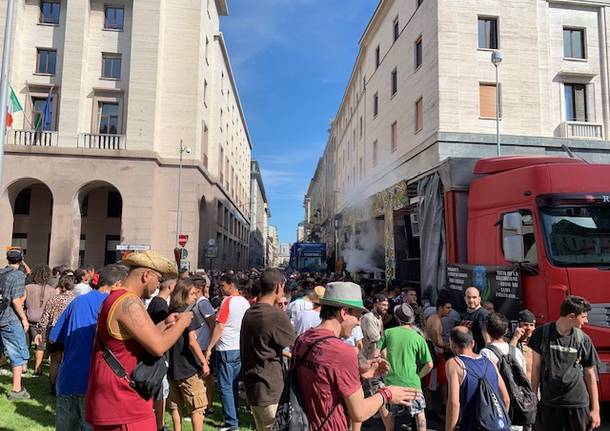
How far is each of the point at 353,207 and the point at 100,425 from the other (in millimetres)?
12570

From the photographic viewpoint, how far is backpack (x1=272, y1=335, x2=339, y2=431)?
2.34 meters

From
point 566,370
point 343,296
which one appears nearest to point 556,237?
point 566,370

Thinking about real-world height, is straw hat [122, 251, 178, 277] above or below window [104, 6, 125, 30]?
below

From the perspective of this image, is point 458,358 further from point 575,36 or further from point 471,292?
point 575,36

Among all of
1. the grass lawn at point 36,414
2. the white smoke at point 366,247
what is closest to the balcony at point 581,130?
the white smoke at point 366,247

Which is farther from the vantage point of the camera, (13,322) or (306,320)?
(13,322)

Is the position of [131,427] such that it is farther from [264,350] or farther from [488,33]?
[488,33]

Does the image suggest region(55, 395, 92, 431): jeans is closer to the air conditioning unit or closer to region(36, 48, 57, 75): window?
the air conditioning unit

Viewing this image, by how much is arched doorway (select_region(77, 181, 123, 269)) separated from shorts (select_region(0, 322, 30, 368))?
23257mm

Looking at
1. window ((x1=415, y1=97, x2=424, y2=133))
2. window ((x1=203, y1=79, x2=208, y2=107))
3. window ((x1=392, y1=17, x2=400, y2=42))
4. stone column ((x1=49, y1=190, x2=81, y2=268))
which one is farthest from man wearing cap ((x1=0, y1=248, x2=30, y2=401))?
window ((x1=203, y1=79, x2=208, y2=107))

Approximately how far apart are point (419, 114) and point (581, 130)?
→ 7576 millimetres

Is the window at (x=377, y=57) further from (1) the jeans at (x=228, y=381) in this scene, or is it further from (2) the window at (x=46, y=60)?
(1) the jeans at (x=228, y=381)

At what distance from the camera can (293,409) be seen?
2371mm

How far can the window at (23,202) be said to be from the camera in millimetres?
28312
